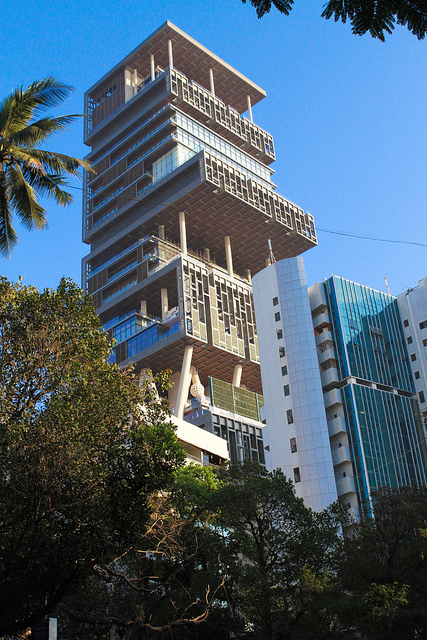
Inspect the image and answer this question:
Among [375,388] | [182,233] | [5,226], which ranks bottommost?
[5,226]

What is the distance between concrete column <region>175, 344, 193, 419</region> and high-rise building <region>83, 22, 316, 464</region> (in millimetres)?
149

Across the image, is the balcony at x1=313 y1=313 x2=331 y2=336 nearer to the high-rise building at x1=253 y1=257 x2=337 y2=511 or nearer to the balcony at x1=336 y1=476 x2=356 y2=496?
the high-rise building at x1=253 y1=257 x2=337 y2=511

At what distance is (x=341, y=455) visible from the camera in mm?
73250

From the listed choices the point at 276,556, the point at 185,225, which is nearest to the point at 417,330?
the point at 185,225

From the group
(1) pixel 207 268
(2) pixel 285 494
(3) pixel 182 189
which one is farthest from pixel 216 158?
(2) pixel 285 494

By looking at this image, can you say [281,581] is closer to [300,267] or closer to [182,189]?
[300,267]

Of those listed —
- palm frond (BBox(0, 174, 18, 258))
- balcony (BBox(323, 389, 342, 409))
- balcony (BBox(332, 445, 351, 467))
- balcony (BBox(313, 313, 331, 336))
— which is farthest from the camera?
balcony (BBox(313, 313, 331, 336))

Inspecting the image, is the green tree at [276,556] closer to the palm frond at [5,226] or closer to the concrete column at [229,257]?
the palm frond at [5,226]

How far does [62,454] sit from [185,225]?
84736mm

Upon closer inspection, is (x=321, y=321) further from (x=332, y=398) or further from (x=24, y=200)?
(x=24, y=200)

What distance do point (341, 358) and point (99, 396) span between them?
60.6 m

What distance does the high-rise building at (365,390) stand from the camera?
73.2 metres

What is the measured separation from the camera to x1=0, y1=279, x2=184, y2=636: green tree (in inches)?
690

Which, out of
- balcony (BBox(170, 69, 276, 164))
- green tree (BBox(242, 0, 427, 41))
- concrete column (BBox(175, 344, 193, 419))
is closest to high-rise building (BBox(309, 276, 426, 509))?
concrete column (BBox(175, 344, 193, 419))
